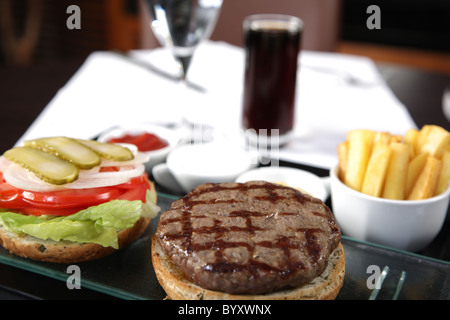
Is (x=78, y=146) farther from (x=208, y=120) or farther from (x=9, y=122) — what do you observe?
(x=208, y=120)

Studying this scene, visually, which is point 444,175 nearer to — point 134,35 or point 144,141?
point 144,141

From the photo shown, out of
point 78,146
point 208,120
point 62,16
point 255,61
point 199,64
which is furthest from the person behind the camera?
point 62,16

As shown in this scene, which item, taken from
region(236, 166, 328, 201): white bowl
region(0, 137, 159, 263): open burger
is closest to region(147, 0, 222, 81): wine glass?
region(236, 166, 328, 201): white bowl

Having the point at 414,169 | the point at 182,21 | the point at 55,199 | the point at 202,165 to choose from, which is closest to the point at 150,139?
the point at 202,165

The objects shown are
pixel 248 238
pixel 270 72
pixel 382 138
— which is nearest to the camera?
pixel 248 238

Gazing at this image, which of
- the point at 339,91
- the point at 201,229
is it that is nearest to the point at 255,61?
the point at 339,91

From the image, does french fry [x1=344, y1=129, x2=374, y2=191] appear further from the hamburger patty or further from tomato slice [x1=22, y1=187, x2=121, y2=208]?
tomato slice [x1=22, y1=187, x2=121, y2=208]

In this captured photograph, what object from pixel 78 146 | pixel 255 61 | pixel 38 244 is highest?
pixel 255 61

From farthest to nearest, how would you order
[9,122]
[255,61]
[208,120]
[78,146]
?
[208,120] < [9,122] < [255,61] < [78,146]

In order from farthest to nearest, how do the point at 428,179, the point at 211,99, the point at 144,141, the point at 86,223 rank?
1. the point at 211,99
2. the point at 144,141
3. the point at 428,179
4. the point at 86,223
